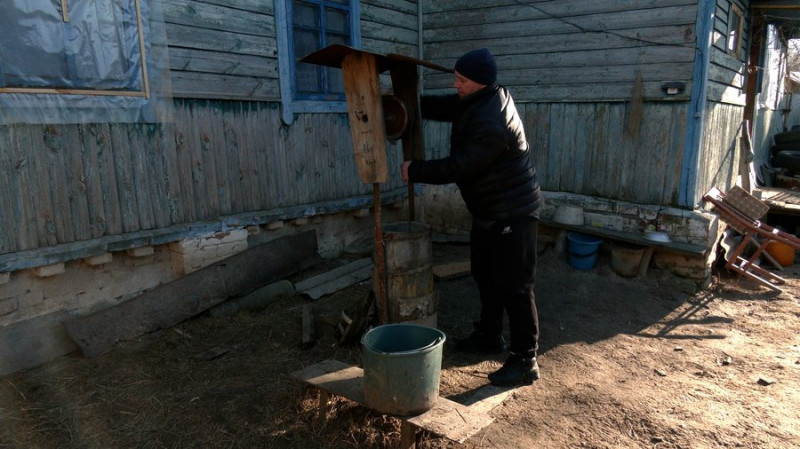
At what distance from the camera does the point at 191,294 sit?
500 cm

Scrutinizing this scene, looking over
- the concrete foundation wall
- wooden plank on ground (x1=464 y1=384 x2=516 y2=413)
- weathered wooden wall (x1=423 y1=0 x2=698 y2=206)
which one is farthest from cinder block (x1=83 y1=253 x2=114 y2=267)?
weathered wooden wall (x1=423 y1=0 x2=698 y2=206)

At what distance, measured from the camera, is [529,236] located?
3.81 meters

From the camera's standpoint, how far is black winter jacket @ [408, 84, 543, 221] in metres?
3.58

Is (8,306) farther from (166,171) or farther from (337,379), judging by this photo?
(337,379)

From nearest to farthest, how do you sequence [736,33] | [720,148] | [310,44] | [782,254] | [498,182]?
[498,182]
[310,44]
[720,148]
[782,254]
[736,33]

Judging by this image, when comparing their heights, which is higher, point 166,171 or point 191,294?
point 166,171

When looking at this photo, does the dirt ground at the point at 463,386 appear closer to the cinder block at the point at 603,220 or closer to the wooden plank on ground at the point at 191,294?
the wooden plank on ground at the point at 191,294

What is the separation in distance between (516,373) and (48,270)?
3909 millimetres

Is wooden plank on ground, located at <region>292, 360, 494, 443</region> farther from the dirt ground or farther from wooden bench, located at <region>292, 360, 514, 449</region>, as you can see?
the dirt ground

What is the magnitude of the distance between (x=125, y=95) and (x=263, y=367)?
2.76 metres

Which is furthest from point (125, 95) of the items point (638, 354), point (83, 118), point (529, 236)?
point (638, 354)

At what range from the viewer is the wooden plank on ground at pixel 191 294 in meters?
4.41

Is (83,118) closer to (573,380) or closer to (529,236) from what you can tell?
(529,236)

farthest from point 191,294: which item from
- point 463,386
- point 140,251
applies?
point 463,386
